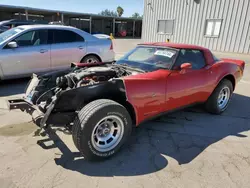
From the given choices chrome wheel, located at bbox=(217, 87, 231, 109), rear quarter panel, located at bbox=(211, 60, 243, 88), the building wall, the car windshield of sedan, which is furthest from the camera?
the building wall

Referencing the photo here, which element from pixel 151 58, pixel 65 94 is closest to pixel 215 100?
pixel 151 58

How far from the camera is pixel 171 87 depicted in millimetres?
3232

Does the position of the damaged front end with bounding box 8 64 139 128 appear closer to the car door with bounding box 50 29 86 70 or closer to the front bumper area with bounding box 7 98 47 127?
the front bumper area with bounding box 7 98 47 127

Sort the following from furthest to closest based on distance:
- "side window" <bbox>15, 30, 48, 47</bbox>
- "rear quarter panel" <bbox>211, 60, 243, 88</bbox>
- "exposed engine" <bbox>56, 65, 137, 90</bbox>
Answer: "side window" <bbox>15, 30, 48, 47</bbox>, "rear quarter panel" <bbox>211, 60, 243, 88</bbox>, "exposed engine" <bbox>56, 65, 137, 90</bbox>

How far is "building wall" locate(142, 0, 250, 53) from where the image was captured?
41.2 feet

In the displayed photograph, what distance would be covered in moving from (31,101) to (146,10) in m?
18.3

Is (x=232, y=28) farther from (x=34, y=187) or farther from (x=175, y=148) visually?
(x=34, y=187)

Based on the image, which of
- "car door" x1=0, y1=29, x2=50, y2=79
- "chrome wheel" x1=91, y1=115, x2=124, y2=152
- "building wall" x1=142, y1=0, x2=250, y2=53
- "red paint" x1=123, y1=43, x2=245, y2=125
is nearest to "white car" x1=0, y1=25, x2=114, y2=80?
"car door" x1=0, y1=29, x2=50, y2=79

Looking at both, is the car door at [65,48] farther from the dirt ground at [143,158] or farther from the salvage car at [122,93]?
the dirt ground at [143,158]

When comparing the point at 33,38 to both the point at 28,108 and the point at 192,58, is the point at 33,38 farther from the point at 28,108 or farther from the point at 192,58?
the point at 192,58

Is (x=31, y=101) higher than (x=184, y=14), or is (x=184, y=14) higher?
(x=184, y=14)

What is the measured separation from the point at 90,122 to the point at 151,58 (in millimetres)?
1798

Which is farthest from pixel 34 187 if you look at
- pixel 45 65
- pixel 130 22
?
pixel 130 22

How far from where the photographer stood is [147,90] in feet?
9.63
